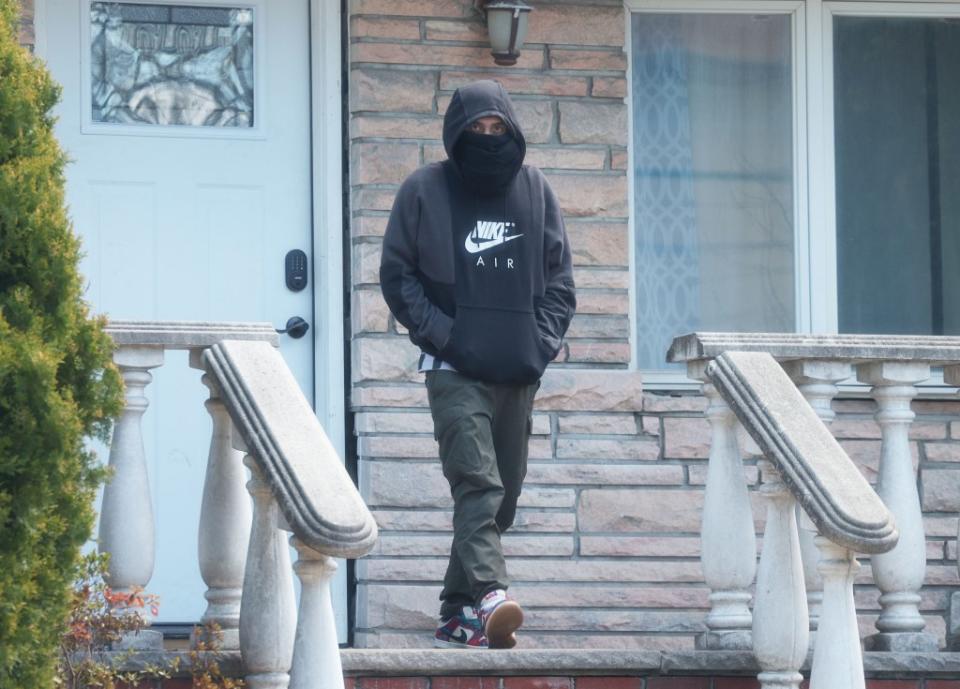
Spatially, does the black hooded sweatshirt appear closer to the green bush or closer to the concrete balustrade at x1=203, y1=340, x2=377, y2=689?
the concrete balustrade at x1=203, y1=340, x2=377, y2=689

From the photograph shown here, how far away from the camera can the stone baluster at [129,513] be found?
4625 millimetres

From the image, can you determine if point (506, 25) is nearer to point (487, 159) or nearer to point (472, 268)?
point (487, 159)

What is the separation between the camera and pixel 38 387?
3848 millimetres

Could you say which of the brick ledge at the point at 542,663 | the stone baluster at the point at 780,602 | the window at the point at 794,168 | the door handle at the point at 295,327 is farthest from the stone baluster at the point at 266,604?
the window at the point at 794,168

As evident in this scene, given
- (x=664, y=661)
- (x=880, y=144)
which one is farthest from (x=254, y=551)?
(x=880, y=144)

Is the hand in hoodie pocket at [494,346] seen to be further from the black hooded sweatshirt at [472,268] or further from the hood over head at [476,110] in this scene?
the hood over head at [476,110]

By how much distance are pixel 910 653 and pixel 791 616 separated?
47cm

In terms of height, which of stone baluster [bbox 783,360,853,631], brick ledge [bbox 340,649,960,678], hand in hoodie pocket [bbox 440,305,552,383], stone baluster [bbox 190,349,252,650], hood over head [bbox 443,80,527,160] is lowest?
brick ledge [bbox 340,649,960,678]

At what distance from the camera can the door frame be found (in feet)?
21.7

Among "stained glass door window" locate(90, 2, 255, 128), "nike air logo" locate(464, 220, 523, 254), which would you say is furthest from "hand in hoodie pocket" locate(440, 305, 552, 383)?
"stained glass door window" locate(90, 2, 255, 128)

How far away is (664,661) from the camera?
191 inches

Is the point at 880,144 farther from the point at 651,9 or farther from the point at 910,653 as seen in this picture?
the point at 910,653

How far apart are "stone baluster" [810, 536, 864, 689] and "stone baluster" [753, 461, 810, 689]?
0.07 meters

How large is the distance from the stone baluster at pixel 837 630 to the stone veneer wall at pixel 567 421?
1.88 m
